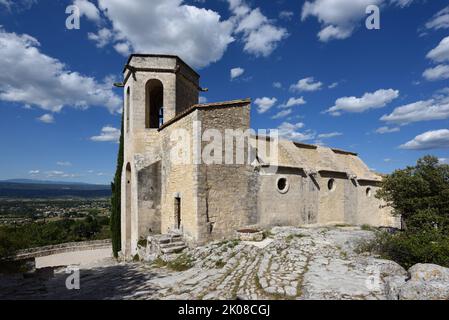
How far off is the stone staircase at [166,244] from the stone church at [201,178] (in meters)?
0.35

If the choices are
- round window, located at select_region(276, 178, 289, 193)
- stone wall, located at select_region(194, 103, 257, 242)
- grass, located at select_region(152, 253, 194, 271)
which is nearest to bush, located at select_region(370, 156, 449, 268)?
round window, located at select_region(276, 178, 289, 193)

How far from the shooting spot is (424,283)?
4426 millimetres

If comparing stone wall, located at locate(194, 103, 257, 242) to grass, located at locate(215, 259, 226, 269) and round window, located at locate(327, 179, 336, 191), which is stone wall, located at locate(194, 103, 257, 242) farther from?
round window, located at locate(327, 179, 336, 191)

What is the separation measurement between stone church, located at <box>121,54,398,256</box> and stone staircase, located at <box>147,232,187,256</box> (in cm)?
35

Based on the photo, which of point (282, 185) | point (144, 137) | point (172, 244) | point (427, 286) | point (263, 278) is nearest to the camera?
point (427, 286)

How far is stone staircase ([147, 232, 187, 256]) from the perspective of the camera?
10.1 metres

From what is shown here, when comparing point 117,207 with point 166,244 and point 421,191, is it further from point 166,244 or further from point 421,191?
point 421,191

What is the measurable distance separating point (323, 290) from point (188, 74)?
12.9m

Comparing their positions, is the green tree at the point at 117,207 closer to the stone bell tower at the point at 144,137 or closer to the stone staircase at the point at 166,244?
the stone bell tower at the point at 144,137

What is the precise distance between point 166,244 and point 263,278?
17.5 ft

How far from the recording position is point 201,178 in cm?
1013

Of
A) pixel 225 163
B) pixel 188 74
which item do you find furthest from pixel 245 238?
pixel 188 74

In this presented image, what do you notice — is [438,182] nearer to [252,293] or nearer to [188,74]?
[252,293]

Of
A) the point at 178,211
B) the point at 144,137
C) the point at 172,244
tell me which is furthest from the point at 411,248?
the point at 144,137
